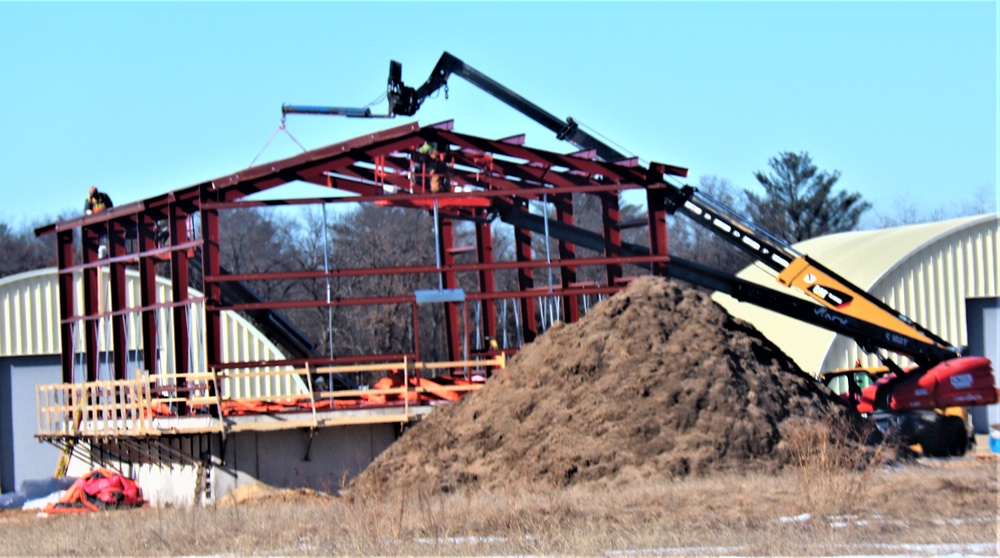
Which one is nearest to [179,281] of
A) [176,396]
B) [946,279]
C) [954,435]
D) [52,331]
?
[176,396]

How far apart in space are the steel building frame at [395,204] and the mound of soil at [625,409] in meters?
2.93

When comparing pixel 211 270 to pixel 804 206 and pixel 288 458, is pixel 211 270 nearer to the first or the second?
pixel 288 458

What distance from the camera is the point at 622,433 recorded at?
19.8 m

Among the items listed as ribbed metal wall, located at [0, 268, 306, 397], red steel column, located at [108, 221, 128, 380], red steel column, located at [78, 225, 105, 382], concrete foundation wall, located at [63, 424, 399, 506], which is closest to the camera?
concrete foundation wall, located at [63, 424, 399, 506]

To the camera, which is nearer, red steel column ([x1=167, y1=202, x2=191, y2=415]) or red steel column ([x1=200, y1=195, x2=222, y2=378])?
red steel column ([x1=200, y1=195, x2=222, y2=378])

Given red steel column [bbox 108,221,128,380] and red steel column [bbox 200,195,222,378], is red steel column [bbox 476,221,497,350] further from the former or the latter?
red steel column [bbox 108,221,128,380]

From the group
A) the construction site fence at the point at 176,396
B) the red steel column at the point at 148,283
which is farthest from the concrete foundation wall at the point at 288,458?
the red steel column at the point at 148,283

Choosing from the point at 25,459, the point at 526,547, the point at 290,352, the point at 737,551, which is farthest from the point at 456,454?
the point at 25,459

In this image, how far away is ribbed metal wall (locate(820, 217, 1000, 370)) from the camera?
35031mm

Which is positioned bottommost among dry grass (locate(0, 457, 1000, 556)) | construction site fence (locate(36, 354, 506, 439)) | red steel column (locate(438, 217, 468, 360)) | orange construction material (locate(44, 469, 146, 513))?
orange construction material (locate(44, 469, 146, 513))

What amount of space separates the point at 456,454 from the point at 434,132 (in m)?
7.71

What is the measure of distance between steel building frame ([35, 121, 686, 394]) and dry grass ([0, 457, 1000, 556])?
21.8 feet

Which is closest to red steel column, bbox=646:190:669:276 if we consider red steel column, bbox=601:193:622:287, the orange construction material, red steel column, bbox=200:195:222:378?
red steel column, bbox=601:193:622:287

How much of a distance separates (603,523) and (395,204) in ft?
43.2
